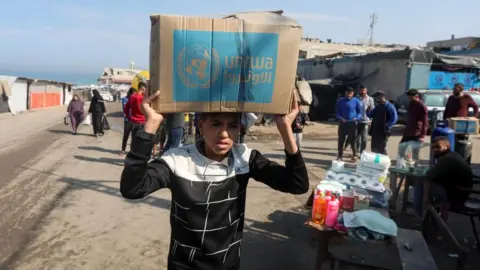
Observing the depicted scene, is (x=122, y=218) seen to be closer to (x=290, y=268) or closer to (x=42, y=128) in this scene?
(x=290, y=268)

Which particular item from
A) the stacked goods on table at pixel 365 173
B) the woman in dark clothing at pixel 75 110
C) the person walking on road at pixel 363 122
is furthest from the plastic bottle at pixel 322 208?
the woman in dark clothing at pixel 75 110

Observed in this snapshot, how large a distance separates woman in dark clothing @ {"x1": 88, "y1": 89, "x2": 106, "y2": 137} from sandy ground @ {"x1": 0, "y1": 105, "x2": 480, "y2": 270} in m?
5.16

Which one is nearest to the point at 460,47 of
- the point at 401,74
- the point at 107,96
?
the point at 401,74

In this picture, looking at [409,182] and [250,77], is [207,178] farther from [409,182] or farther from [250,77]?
[409,182]

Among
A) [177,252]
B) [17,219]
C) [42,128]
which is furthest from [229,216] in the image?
[42,128]

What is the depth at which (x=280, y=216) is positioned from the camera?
6375 millimetres

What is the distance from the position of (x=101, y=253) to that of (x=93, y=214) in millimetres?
1513

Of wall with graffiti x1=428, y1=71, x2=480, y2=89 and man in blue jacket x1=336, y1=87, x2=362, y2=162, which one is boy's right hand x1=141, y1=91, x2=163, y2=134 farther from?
wall with graffiti x1=428, y1=71, x2=480, y2=89

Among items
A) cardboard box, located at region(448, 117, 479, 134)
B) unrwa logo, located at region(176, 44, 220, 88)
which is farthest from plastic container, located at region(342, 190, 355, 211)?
cardboard box, located at region(448, 117, 479, 134)

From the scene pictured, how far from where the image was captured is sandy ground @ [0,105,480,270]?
4.73 meters

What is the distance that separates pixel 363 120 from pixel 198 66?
897cm

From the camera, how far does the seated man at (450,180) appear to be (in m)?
5.41

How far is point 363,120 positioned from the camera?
409 inches

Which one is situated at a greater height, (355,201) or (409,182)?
(355,201)
